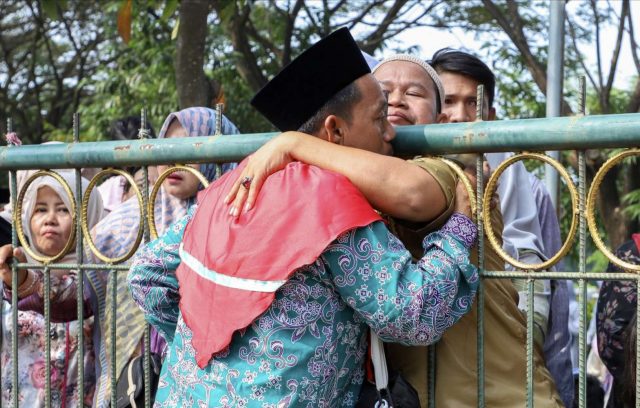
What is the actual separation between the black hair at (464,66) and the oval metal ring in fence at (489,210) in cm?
143

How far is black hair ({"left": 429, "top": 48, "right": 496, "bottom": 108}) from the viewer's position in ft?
11.3

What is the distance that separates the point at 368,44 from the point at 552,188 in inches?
216

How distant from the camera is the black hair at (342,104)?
2057 mm

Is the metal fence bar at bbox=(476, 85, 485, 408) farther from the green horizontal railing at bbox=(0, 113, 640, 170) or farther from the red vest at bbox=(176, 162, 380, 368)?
the red vest at bbox=(176, 162, 380, 368)

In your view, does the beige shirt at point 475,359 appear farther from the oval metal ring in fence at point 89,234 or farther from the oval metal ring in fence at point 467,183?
the oval metal ring in fence at point 89,234

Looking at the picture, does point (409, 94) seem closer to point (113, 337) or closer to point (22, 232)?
point (113, 337)

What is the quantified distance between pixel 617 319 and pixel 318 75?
1.67 m

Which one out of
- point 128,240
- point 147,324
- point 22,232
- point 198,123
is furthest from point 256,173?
point 198,123

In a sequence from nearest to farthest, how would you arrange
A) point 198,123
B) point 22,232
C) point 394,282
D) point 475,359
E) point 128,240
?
point 394,282
point 475,359
point 22,232
point 128,240
point 198,123

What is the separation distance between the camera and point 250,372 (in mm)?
1985

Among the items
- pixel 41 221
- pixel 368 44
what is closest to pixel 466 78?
pixel 41 221

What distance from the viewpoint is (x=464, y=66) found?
136 inches

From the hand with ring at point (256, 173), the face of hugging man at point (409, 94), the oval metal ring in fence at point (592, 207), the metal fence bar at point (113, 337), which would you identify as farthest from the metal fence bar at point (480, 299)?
the metal fence bar at point (113, 337)

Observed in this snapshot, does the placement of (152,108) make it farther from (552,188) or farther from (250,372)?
(250,372)
